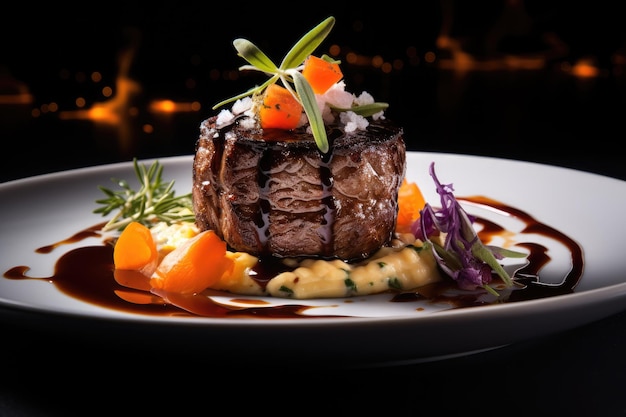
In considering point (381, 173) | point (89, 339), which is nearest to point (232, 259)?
point (381, 173)

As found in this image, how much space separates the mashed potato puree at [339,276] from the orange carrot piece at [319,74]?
2.81 feet

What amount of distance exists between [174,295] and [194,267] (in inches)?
6.0

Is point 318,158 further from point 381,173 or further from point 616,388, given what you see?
point 616,388

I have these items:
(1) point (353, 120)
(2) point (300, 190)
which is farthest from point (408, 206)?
(2) point (300, 190)

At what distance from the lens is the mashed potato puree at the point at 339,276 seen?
355 cm

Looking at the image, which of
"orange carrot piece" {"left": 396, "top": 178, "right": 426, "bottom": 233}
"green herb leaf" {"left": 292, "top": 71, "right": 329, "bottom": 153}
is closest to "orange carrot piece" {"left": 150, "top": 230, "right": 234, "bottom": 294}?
"green herb leaf" {"left": 292, "top": 71, "right": 329, "bottom": 153}

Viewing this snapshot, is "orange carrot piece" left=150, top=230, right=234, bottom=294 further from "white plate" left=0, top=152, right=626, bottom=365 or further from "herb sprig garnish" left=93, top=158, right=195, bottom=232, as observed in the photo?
"herb sprig garnish" left=93, top=158, right=195, bottom=232

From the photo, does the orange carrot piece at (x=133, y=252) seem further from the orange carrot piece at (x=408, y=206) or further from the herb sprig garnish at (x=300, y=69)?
the orange carrot piece at (x=408, y=206)

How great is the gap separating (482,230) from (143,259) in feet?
6.36

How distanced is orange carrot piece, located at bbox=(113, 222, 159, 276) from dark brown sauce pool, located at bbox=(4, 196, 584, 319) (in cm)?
5

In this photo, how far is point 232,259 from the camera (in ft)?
12.2

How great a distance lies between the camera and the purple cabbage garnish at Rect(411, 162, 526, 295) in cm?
359

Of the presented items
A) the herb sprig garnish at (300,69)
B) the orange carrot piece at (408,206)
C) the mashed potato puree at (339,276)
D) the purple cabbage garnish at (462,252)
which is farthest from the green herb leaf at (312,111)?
the orange carrot piece at (408,206)

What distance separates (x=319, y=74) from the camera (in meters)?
3.88
